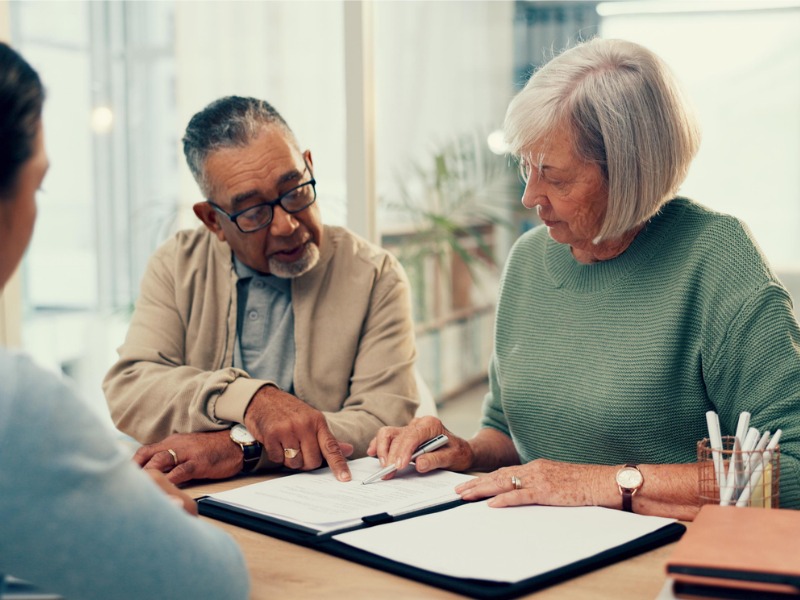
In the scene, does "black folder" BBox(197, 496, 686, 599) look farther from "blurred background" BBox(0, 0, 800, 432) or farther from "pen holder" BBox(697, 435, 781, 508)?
"blurred background" BBox(0, 0, 800, 432)

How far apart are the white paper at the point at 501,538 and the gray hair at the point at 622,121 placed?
576 mm

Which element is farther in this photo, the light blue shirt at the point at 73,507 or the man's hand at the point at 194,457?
the man's hand at the point at 194,457

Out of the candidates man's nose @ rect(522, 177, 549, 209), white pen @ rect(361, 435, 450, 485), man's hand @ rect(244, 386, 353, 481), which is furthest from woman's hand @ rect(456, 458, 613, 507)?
man's nose @ rect(522, 177, 549, 209)

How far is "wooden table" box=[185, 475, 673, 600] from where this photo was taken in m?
1.00

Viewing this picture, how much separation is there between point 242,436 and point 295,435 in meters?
0.11

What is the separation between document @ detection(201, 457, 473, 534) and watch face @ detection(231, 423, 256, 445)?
0.12 meters

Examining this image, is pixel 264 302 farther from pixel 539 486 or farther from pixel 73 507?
pixel 73 507

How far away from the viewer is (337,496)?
A: 53.1 inches

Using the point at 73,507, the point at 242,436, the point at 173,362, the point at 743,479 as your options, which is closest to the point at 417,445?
the point at 242,436

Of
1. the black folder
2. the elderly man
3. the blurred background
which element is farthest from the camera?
the blurred background

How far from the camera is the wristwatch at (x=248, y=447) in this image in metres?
1.57

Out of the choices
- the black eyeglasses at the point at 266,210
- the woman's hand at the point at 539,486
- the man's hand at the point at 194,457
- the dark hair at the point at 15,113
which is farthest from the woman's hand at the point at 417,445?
the dark hair at the point at 15,113

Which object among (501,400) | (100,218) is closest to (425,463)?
(501,400)

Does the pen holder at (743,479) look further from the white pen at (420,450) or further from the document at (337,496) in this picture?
the white pen at (420,450)
